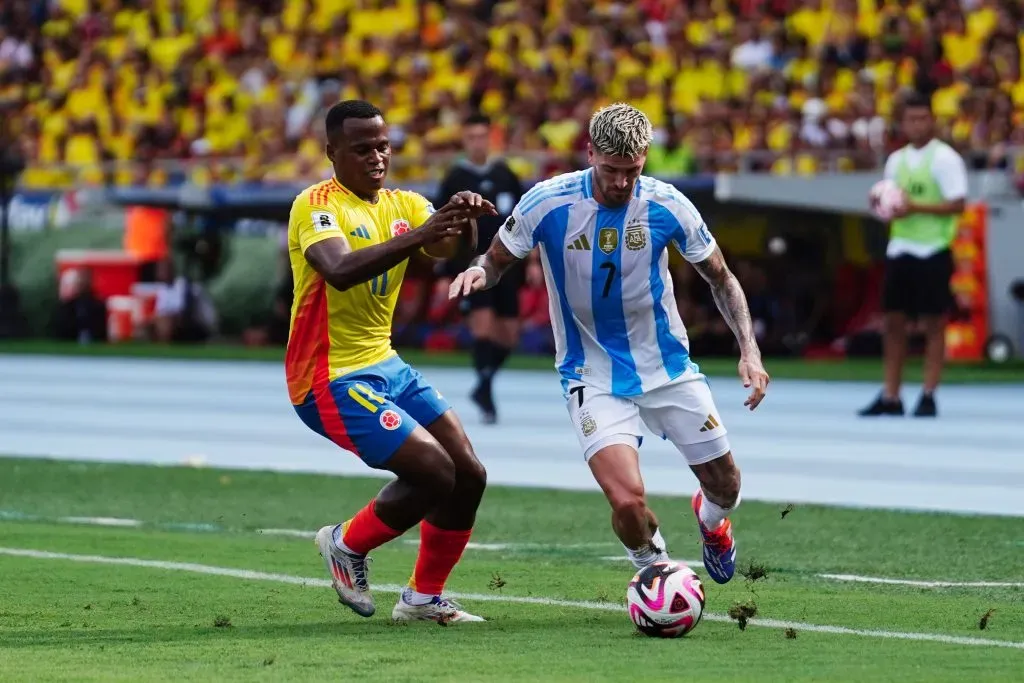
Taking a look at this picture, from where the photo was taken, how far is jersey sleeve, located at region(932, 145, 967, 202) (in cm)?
1552

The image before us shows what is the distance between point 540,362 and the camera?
2352 centimetres

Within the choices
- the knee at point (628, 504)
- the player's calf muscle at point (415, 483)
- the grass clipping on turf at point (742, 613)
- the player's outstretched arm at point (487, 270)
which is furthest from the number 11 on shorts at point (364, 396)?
the grass clipping on turf at point (742, 613)

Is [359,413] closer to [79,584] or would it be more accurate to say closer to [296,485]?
[79,584]

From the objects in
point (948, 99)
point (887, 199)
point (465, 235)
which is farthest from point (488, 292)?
point (948, 99)

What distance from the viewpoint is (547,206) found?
739 cm

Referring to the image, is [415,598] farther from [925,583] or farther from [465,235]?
[925,583]

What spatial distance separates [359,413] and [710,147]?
58.1ft

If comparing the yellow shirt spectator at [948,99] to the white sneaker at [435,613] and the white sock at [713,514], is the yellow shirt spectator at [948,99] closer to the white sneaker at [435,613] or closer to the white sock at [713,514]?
the white sock at [713,514]

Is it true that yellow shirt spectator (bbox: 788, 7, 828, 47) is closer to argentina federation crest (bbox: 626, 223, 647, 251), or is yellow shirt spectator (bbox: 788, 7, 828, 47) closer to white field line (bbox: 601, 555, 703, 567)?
white field line (bbox: 601, 555, 703, 567)

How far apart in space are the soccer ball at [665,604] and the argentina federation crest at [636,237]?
130cm

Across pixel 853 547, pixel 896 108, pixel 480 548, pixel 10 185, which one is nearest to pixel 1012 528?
pixel 853 547

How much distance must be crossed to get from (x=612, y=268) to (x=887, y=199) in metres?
8.43

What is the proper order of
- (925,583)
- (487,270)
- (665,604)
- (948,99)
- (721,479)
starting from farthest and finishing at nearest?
1. (948,99)
2. (925,583)
3. (721,479)
4. (487,270)
5. (665,604)

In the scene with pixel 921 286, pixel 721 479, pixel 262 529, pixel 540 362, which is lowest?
pixel 540 362
